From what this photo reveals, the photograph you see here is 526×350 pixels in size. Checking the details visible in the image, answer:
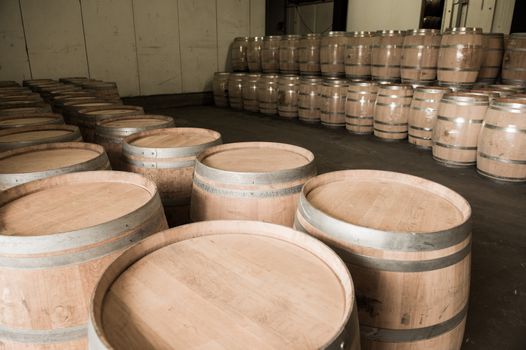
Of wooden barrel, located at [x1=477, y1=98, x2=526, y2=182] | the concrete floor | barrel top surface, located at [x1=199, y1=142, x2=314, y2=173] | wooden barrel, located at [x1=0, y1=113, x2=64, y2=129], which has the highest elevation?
wooden barrel, located at [x1=0, y1=113, x2=64, y2=129]

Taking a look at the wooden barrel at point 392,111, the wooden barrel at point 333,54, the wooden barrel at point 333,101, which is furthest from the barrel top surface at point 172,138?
the wooden barrel at point 333,54

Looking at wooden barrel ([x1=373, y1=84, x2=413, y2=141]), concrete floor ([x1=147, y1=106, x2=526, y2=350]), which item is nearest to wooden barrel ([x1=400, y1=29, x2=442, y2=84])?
wooden barrel ([x1=373, y1=84, x2=413, y2=141])

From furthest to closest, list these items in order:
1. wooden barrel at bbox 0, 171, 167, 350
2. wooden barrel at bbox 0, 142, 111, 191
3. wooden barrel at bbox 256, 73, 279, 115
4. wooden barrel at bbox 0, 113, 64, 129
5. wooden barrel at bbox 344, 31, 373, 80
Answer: wooden barrel at bbox 256, 73, 279, 115 < wooden barrel at bbox 344, 31, 373, 80 < wooden barrel at bbox 0, 113, 64, 129 < wooden barrel at bbox 0, 142, 111, 191 < wooden barrel at bbox 0, 171, 167, 350

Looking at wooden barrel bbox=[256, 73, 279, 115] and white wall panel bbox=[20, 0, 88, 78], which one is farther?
wooden barrel bbox=[256, 73, 279, 115]

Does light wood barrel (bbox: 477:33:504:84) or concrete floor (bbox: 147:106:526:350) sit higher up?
Answer: light wood barrel (bbox: 477:33:504:84)

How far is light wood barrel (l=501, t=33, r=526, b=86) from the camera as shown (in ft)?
19.6

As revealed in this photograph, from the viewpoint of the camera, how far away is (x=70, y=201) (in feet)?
5.31

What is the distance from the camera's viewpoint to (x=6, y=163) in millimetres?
2092

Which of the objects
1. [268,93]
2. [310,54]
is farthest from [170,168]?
[310,54]

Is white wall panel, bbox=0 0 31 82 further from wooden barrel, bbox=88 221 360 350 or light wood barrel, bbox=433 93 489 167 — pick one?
wooden barrel, bbox=88 221 360 350

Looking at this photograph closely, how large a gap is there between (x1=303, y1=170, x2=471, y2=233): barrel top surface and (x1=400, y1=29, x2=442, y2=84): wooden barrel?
5631 mm

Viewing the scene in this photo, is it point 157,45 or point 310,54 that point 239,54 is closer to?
point 157,45

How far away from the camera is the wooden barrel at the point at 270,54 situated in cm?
984

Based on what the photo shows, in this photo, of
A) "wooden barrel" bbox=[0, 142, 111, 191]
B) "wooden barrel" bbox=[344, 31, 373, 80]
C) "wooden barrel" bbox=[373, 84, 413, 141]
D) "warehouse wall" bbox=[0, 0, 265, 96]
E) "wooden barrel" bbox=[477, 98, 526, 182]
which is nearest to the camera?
"wooden barrel" bbox=[0, 142, 111, 191]
